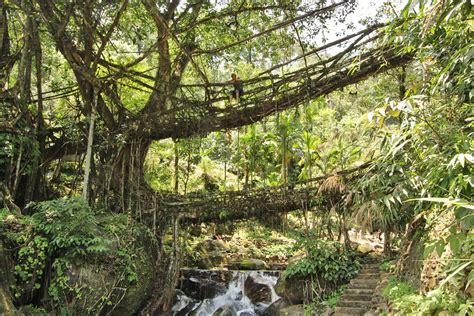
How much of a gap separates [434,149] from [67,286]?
4.50 m

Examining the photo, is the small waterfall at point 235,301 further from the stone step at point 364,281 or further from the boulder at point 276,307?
the stone step at point 364,281

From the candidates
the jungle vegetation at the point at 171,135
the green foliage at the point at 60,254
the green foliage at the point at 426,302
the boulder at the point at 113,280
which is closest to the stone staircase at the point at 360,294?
the jungle vegetation at the point at 171,135

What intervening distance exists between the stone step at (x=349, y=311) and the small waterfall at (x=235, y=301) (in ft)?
6.16

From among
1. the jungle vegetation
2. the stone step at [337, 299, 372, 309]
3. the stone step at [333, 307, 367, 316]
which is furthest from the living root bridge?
the stone step at [333, 307, 367, 316]

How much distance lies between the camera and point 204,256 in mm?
9508

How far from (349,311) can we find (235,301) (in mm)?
2768

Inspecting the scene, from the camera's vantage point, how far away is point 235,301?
7.64m

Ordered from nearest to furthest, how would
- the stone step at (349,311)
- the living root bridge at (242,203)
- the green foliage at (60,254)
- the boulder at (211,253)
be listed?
the green foliage at (60,254) < the stone step at (349,311) < the living root bridge at (242,203) < the boulder at (211,253)

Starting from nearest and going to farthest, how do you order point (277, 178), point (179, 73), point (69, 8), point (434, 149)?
point (434, 149), point (69, 8), point (179, 73), point (277, 178)

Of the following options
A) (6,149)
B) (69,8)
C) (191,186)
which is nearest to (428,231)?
(69,8)

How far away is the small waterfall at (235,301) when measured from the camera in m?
7.30

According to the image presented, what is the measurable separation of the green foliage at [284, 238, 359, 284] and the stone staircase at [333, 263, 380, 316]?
0.88 ft

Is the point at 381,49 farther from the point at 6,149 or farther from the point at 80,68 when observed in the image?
the point at 6,149

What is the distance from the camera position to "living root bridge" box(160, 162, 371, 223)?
725 centimetres
